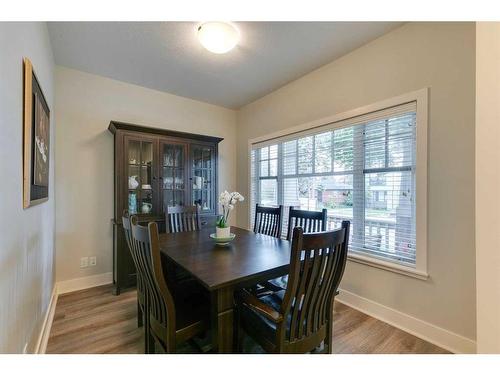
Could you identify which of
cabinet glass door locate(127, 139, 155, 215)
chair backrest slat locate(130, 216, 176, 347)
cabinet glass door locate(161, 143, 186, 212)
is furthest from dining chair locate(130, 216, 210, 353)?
cabinet glass door locate(161, 143, 186, 212)

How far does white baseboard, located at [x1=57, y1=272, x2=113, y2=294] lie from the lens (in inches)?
102

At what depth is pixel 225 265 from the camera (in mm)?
1386

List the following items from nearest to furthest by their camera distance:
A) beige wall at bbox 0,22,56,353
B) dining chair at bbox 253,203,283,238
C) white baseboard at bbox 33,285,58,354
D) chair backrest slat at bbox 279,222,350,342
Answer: beige wall at bbox 0,22,56,353, chair backrest slat at bbox 279,222,350,342, white baseboard at bbox 33,285,58,354, dining chair at bbox 253,203,283,238

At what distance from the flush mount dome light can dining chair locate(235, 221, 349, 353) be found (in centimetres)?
167

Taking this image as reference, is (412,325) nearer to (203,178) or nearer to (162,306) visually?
(162,306)

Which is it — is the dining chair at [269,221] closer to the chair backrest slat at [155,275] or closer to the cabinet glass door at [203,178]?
the cabinet glass door at [203,178]

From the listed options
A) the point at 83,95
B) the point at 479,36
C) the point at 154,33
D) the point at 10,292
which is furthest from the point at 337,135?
the point at 83,95

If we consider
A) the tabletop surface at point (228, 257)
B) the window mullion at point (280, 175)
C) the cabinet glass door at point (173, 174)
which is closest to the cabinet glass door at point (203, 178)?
the cabinet glass door at point (173, 174)

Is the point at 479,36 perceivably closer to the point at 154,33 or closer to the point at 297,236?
the point at 297,236

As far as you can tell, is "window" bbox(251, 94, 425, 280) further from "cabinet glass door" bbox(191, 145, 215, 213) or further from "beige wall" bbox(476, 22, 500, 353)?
"cabinet glass door" bbox(191, 145, 215, 213)

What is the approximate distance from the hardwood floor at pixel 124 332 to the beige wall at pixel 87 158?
575 mm

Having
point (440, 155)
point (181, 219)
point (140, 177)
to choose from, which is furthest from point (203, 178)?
point (440, 155)

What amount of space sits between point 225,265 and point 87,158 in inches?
94.3

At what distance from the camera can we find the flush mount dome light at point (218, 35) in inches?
71.1
